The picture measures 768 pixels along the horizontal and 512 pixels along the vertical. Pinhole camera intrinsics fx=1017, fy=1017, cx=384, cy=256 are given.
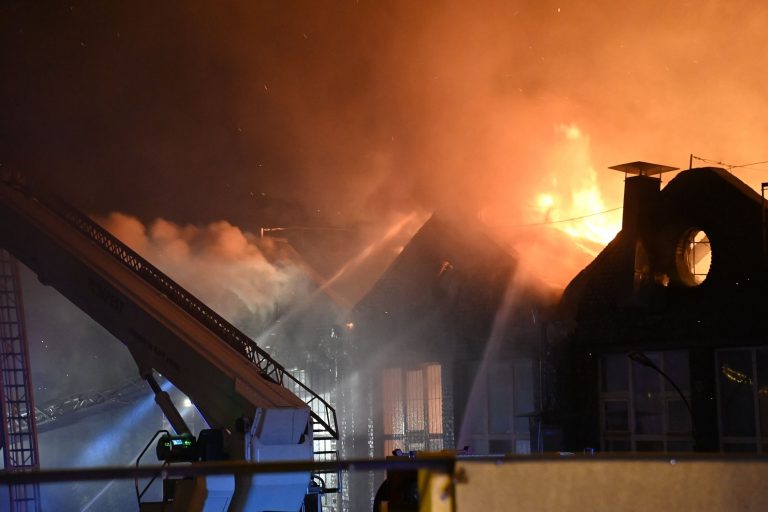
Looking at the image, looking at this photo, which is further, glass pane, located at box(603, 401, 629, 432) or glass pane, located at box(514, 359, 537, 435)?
glass pane, located at box(514, 359, 537, 435)

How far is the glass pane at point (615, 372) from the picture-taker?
61.6 feet

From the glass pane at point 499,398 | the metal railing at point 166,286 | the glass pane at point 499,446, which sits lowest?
the glass pane at point 499,446

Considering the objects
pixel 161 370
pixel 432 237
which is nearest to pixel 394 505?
pixel 161 370

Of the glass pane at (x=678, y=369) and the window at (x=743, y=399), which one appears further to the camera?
the glass pane at (x=678, y=369)

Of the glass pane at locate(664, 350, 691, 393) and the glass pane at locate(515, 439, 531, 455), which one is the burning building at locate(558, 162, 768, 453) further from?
the glass pane at locate(515, 439, 531, 455)

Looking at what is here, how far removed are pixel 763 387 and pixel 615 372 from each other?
3.00m

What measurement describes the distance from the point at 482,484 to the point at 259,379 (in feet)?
32.5

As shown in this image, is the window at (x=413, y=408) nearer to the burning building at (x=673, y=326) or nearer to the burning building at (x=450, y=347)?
the burning building at (x=450, y=347)

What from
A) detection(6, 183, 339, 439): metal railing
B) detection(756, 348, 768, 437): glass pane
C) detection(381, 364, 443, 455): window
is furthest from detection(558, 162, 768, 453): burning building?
detection(6, 183, 339, 439): metal railing

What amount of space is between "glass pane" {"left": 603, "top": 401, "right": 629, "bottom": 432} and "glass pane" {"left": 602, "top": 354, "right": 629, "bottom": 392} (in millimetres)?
278

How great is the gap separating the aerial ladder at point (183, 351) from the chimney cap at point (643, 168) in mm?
7141

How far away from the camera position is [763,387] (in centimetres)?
1662

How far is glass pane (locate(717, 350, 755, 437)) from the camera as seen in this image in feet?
55.0

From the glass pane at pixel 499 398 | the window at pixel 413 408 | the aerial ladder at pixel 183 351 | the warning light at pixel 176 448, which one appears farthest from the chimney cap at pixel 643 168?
the warning light at pixel 176 448
